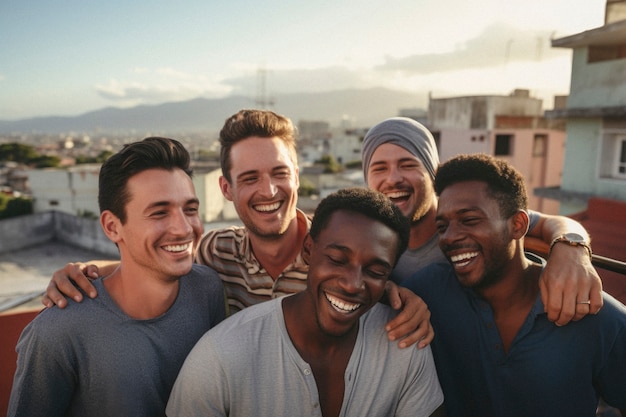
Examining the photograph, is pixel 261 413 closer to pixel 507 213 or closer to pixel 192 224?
pixel 192 224

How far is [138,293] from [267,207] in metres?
1.14

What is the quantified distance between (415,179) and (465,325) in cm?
137

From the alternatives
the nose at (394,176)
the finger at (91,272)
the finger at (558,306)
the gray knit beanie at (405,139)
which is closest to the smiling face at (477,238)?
the finger at (558,306)

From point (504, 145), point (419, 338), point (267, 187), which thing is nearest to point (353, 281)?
point (419, 338)

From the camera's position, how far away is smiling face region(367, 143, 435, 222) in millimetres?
3789

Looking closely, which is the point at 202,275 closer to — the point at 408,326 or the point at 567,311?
the point at 408,326

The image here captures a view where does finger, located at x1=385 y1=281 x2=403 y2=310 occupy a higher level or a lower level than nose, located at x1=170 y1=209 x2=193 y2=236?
lower

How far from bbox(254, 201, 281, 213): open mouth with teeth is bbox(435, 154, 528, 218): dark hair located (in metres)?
1.24

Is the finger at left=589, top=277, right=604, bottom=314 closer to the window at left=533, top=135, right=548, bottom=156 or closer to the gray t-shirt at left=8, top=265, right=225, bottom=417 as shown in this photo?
the gray t-shirt at left=8, top=265, right=225, bottom=417

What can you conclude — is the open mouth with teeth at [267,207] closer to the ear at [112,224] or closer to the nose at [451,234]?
the ear at [112,224]

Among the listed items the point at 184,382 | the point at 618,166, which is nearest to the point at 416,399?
the point at 184,382

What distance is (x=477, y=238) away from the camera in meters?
2.83

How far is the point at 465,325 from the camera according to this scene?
291 cm

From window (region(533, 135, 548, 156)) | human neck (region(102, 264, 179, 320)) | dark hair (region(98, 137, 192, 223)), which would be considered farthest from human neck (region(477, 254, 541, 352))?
window (region(533, 135, 548, 156))
